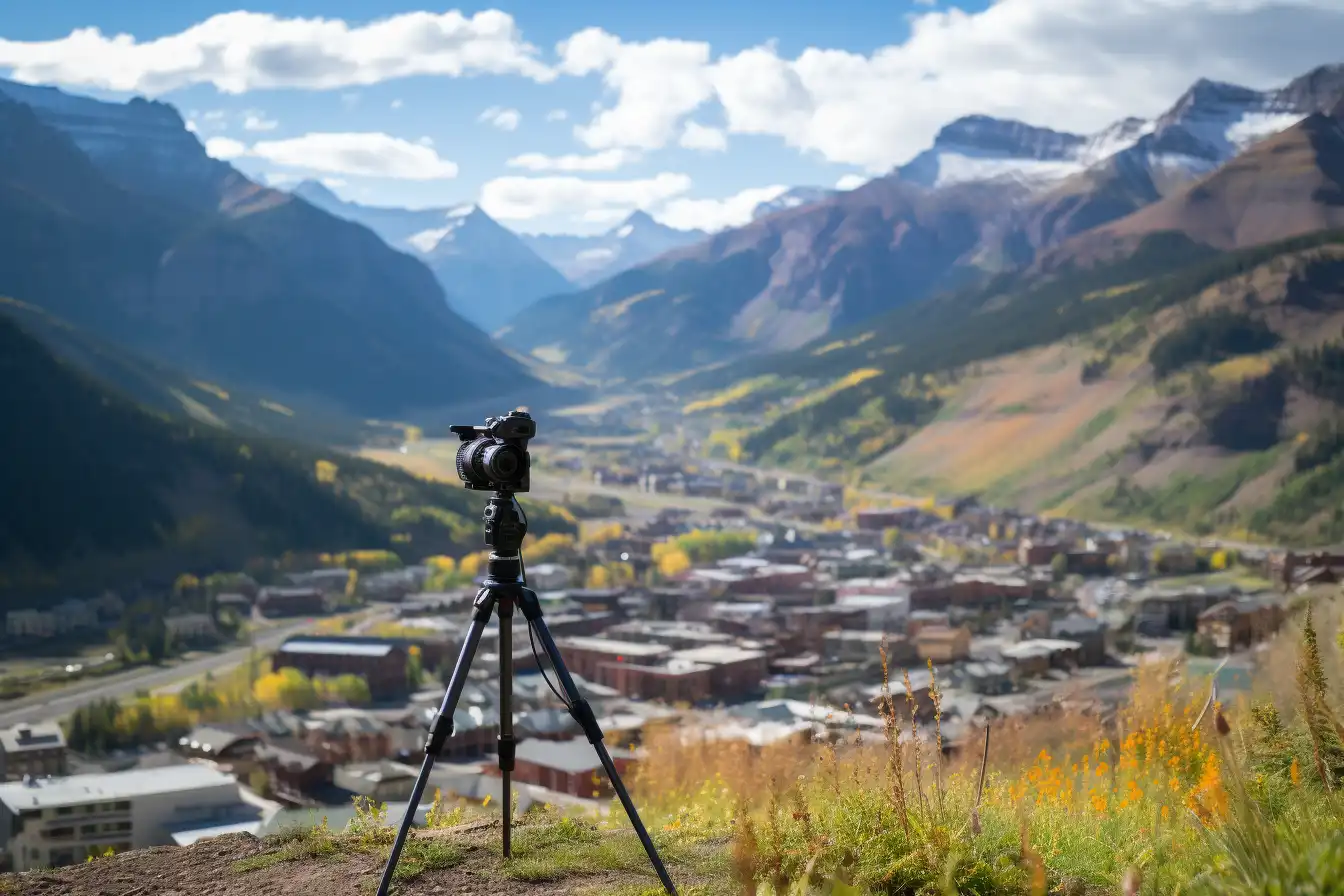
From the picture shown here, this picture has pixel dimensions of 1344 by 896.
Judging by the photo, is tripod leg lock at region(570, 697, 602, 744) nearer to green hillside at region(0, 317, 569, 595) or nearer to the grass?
the grass

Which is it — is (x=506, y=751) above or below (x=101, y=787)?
above

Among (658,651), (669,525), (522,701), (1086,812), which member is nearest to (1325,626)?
(1086,812)

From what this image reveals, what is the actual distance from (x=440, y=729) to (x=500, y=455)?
1.32m

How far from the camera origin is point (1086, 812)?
671 cm

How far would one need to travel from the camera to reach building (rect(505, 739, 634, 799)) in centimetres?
2534

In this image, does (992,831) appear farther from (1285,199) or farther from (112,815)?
(1285,199)

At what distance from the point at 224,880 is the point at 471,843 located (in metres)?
1.24

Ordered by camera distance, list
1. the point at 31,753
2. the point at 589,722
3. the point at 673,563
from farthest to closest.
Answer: the point at 673,563 → the point at 31,753 → the point at 589,722

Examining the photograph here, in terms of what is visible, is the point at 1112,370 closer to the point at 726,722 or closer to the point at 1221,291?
the point at 1221,291

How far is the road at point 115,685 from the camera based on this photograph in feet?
156

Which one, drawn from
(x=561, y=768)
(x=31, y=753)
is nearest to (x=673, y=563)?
(x=31, y=753)

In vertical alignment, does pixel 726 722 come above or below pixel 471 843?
below

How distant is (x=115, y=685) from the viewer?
5297cm

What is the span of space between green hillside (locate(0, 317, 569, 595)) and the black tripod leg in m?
74.3
